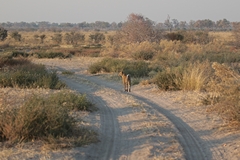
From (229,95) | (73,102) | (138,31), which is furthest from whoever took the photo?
(138,31)

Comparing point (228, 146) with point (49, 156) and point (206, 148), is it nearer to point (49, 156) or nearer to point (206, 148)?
point (206, 148)

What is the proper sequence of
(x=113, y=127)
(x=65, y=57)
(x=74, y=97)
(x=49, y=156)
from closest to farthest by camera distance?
(x=49, y=156) → (x=113, y=127) → (x=74, y=97) → (x=65, y=57)

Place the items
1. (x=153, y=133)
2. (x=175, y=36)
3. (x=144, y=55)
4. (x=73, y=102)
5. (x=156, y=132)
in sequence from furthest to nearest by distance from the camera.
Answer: (x=175, y=36)
(x=144, y=55)
(x=73, y=102)
(x=156, y=132)
(x=153, y=133)

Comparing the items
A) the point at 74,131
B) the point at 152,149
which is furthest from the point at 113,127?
the point at 152,149

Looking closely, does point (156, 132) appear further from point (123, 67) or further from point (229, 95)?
point (123, 67)

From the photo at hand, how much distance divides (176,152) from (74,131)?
2610mm

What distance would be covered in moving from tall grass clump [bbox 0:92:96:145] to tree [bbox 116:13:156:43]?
35.8 metres

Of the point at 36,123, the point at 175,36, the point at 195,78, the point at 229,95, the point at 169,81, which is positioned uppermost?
the point at 175,36

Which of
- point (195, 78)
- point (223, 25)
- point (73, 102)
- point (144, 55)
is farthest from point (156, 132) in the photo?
point (223, 25)

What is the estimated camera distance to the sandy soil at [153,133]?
838 cm

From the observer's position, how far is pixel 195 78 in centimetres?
1717

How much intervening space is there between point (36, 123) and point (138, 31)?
36.6 m

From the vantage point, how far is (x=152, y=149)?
871 cm

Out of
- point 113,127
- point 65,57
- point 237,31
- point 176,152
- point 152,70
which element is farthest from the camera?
point 237,31
